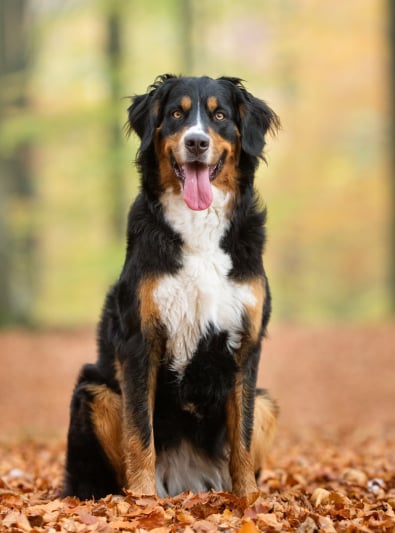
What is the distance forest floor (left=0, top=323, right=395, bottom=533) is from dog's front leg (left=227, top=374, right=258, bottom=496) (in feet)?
0.65

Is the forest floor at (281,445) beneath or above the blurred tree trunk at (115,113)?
beneath

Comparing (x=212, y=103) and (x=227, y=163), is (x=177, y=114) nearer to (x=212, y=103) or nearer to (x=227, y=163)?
(x=212, y=103)

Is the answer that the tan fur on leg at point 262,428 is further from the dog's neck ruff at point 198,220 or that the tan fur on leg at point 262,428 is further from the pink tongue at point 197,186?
the pink tongue at point 197,186

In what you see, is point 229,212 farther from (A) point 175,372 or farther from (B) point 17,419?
(B) point 17,419

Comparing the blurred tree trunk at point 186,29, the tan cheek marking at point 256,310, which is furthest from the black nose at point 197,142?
the blurred tree trunk at point 186,29

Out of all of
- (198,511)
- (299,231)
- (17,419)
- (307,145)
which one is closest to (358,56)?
(307,145)

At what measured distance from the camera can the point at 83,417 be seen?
16.5ft

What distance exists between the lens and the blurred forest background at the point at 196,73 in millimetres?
14828

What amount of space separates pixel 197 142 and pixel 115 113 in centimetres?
998

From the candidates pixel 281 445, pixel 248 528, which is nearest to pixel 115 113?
pixel 281 445

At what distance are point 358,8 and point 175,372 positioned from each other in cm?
1672

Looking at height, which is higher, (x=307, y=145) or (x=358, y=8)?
(x=358, y=8)

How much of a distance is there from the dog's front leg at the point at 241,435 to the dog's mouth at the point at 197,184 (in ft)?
3.48

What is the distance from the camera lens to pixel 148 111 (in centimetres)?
507
